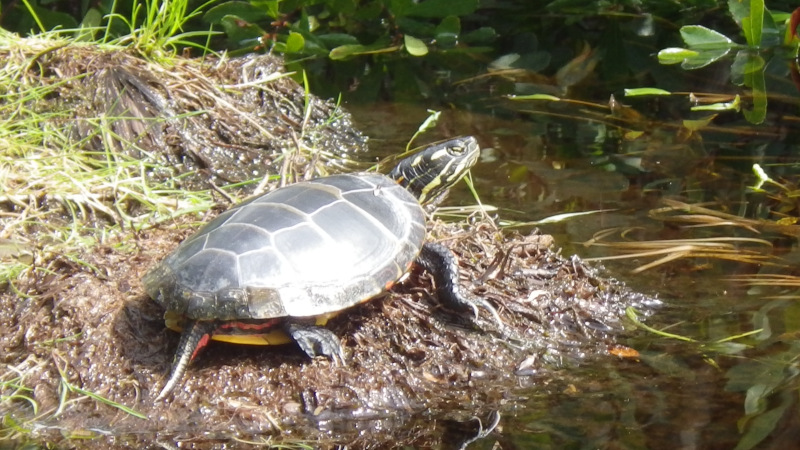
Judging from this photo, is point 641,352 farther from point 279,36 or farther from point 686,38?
point 279,36

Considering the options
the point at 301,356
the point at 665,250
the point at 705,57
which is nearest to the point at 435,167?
the point at 665,250

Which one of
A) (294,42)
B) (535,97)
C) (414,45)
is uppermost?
(294,42)

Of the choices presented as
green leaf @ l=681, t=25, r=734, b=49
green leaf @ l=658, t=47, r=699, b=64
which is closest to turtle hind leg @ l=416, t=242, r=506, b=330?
green leaf @ l=658, t=47, r=699, b=64

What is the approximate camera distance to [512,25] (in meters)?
6.20

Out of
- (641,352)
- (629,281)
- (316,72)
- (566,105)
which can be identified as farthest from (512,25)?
(641,352)

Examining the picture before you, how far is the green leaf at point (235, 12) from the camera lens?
5035 mm

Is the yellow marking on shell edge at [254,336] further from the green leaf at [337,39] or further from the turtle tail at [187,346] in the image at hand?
the green leaf at [337,39]

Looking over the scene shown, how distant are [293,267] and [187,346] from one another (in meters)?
0.40

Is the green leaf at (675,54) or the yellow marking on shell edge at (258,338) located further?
the green leaf at (675,54)

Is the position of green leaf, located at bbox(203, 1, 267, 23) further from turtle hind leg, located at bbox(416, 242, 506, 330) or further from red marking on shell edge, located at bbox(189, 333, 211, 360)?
red marking on shell edge, located at bbox(189, 333, 211, 360)

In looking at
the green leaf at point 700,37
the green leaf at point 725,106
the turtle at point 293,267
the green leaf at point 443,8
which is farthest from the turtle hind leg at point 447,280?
the green leaf at point 443,8

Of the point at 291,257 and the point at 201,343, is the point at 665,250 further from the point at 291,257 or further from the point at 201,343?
the point at 201,343

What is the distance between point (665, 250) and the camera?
356 centimetres

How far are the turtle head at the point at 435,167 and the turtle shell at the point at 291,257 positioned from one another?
1.69ft
